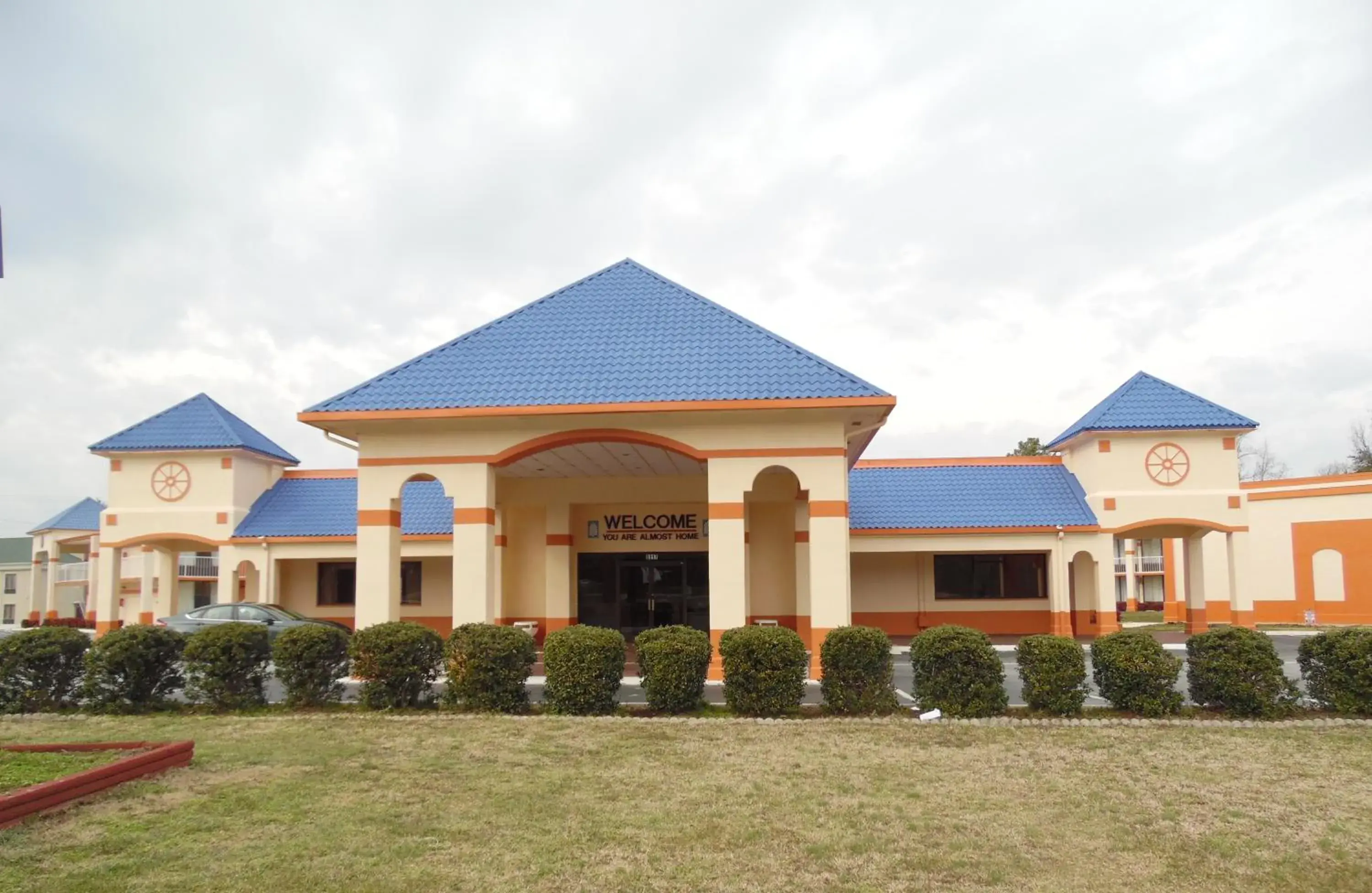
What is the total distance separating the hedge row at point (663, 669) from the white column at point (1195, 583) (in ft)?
50.6

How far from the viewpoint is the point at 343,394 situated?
16062mm

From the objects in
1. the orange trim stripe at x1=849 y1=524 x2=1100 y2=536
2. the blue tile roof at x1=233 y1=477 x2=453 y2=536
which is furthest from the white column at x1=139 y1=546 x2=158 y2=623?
the orange trim stripe at x1=849 y1=524 x2=1100 y2=536

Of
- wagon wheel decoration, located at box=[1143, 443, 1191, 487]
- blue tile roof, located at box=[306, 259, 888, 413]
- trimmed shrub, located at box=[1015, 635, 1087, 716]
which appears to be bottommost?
trimmed shrub, located at box=[1015, 635, 1087, 716]

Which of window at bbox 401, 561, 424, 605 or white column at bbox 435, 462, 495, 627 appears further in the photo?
window at bbox 401, 561, 424, 605

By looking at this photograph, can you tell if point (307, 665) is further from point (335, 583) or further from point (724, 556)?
point (335, 583)

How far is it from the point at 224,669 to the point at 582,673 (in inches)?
188

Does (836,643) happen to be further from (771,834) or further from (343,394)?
(343,394)

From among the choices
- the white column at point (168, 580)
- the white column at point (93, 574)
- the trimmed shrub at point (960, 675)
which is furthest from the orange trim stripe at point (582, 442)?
the white column at point (93, 574)

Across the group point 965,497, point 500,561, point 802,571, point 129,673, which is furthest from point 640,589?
point 129,673

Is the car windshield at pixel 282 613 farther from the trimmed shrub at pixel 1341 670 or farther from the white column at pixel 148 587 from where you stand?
the trimmed shrub at pixel 1341 670

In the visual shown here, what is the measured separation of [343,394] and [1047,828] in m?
12.8

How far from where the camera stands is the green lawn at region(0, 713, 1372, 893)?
6094 mm

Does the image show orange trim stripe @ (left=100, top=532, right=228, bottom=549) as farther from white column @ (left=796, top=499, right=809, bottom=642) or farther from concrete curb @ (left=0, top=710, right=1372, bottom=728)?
white column @ (left=796, top=499, right=809, bottom=642)

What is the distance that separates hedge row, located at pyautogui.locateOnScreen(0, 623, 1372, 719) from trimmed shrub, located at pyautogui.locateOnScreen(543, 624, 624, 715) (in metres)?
0.02
